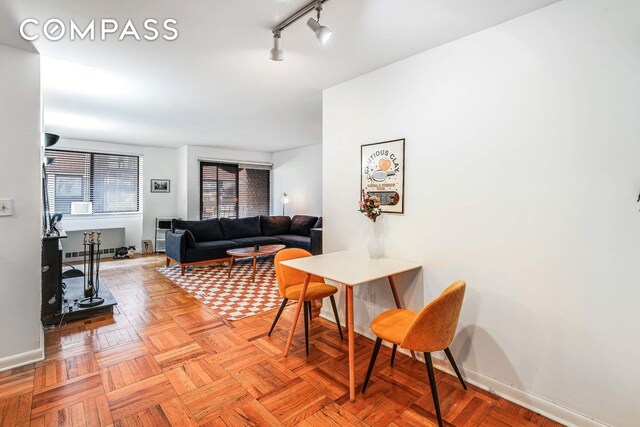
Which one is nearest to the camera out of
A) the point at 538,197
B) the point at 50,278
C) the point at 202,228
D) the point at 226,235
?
the point at 538,197

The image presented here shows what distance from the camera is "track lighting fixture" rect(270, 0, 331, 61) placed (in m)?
1.71

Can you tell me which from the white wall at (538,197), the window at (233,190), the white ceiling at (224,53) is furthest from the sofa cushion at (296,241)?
the white wall at (538,197)

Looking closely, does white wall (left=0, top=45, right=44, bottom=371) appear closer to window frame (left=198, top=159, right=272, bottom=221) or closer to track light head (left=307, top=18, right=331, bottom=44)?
track light head (left=307, top=18, right=331, bottom=44)

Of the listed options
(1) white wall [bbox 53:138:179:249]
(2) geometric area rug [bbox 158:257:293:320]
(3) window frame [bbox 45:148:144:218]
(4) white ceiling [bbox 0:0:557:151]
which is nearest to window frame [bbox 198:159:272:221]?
(1) white wall [bbox 53:138:179:249]

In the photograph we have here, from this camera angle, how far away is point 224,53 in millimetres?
2361

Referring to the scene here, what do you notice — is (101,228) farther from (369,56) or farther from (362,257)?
(369,56)

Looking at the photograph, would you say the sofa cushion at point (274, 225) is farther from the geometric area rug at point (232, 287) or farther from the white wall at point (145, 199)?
the white wall at point (145, 199)

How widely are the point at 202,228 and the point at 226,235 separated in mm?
528

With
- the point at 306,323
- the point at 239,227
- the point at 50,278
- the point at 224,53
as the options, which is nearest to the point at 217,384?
the point at 306,323

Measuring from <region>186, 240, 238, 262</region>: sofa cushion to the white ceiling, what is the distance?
2.11 m

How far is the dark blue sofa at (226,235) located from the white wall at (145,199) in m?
1.71

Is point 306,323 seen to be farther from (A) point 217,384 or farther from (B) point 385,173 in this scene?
(B) point 385,173

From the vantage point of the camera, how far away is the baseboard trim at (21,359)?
7.27ft

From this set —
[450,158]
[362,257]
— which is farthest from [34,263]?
[450,158]
